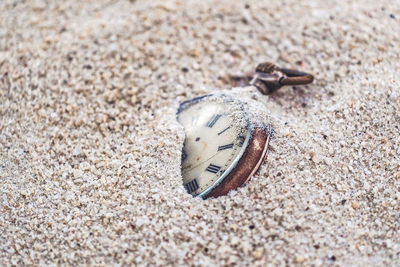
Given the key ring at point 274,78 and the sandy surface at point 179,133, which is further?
the key ring at point 274,78

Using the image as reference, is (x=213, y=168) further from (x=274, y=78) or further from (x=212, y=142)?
(x=274, y=78)

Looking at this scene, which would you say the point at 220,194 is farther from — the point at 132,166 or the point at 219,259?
the point at 132,166

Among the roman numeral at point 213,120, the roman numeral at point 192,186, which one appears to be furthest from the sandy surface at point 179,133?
the roman numeral at point 213,120

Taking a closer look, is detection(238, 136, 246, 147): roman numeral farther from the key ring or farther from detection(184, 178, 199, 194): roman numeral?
the key ring

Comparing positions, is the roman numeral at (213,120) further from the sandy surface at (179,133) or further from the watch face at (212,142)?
the sandy surface at (179,133)

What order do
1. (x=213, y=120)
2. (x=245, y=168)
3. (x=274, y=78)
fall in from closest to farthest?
(x=245, y=168) → (x=213, y=120) → (x=274, y=78)

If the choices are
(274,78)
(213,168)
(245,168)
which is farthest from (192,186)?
(274,78)
